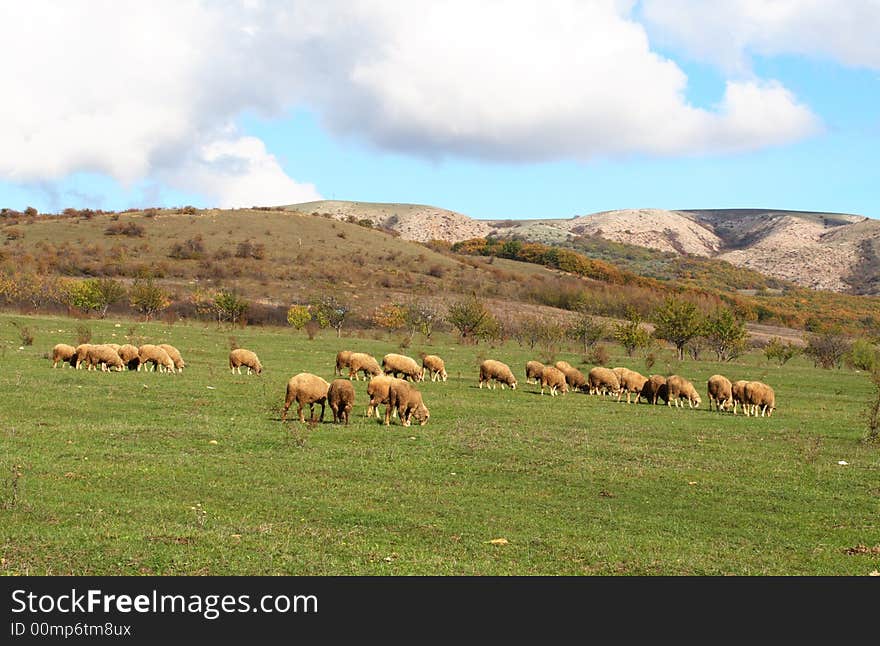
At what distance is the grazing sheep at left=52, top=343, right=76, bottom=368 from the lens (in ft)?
107

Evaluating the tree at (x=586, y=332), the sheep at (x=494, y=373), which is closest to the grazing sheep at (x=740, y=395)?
the sheep at (x=494, y=373)

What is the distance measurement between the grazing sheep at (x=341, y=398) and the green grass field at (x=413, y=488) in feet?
2.24

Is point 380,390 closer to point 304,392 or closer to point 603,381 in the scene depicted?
point 304,392

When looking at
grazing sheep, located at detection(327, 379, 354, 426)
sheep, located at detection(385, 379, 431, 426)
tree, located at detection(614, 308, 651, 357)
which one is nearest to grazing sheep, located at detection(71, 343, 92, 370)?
grazing sheep, located at detection(327, 379, 354, 426)

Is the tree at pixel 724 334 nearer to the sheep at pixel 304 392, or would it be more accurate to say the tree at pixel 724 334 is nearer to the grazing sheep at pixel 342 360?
the grazing sheep at pixel 342 360

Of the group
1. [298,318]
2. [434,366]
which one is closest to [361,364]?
[434,366]

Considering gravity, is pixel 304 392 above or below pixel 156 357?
below

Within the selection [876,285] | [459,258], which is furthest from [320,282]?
[876,285]

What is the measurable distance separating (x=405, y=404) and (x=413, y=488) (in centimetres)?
752

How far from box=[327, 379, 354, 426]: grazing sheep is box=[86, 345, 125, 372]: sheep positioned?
1386 centimetres

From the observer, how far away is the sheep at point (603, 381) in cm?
3547

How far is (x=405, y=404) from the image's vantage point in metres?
23.0

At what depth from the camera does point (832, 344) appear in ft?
234
